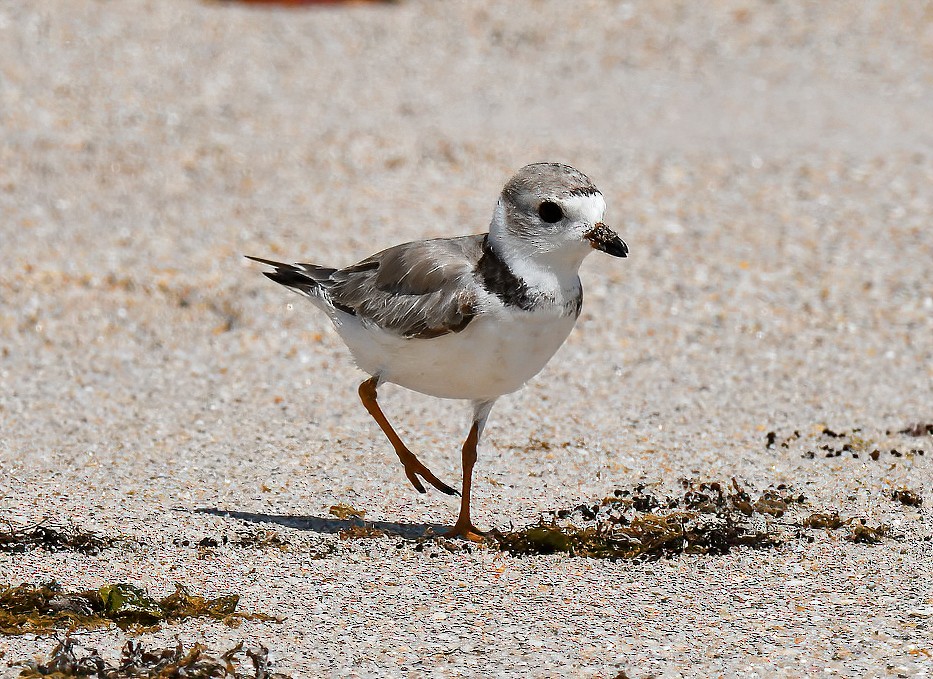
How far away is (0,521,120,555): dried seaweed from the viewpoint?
4078mm

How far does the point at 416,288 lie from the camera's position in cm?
439

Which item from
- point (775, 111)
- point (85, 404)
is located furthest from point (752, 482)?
point (775, 111)

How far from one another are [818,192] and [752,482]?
3.90m

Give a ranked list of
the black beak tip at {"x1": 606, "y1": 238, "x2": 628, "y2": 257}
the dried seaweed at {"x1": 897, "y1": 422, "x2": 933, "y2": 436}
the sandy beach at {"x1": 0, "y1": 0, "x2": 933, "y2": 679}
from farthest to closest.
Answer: the dried seaweed at {"x1": 897, "y1": 422, "x2": 933, "y2": 436}
the black beak tip at {"x1": 606, "y1": 238, "x2": 628, "y2": 257}
the sandy beach at {"x1": 0, "y1": 0, "x2": 933, "y2": 679}

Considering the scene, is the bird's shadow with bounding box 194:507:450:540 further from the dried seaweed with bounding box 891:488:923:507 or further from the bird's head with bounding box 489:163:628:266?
the dried seaweed with bounding box 891:488:923:507

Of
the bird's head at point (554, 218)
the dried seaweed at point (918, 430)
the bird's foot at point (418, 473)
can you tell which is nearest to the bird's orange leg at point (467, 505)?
the bird's foot at point (418, 473)

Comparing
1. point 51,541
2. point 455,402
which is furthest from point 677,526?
point 51,541

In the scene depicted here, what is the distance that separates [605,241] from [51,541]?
196 centimetres

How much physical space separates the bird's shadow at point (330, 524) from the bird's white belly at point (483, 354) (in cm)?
48

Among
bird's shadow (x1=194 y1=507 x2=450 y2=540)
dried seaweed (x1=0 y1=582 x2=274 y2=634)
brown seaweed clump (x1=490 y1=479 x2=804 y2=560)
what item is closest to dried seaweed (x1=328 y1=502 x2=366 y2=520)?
bird's shadow (x1=194 y1=507 x2=450 y2=540)

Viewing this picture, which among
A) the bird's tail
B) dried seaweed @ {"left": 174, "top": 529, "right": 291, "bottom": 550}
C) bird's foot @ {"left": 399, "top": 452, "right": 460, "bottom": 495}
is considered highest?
the bird's tail

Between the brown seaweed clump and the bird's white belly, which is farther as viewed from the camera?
the brown seaweed clump

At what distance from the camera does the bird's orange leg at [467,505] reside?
436 centimetres

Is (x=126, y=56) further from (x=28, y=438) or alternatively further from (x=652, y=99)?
(x=28, y=438)
